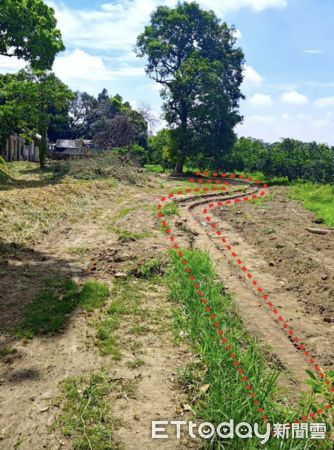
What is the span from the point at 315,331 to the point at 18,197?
9.21m

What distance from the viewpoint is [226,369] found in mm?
4168

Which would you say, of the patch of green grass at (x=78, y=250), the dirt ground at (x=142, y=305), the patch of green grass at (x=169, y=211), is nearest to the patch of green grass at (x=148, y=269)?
the dirt ground at (x=142, y=305)

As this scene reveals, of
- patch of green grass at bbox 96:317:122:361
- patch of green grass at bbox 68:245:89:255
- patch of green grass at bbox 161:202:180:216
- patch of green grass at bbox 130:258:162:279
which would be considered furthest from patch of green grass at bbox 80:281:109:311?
patch of green grass at bbox 161:202:180:216

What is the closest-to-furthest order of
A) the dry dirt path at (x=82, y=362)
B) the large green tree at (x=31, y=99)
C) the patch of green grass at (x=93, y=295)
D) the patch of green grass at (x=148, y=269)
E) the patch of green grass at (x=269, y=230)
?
the dry dirt path at (x=82, y=362), the patch of green grass at (x=93, y=295), the patch of green grass at (x=148, y=269), the patch of green grass at (x=269, y=230), the large green tree at (x=31, y=99)

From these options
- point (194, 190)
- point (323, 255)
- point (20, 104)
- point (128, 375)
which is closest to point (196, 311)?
point (128, 375)

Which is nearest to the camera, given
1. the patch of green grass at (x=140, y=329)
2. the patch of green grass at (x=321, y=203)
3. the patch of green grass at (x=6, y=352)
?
the patch of green grass at (x=6, y=352)

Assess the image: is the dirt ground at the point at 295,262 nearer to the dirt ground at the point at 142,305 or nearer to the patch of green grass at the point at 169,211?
the dirt ground at the point at 142,305

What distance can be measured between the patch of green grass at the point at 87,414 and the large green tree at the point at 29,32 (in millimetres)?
13831

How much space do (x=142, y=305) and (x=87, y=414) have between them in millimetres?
2529

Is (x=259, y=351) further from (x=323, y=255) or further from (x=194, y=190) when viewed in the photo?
(x=194, y=190)

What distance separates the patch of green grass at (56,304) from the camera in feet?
16.9

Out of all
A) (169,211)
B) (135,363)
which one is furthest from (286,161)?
(135,363)

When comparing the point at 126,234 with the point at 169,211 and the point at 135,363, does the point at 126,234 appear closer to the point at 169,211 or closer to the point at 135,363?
the point at 169,211

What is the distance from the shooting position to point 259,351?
196 inches
